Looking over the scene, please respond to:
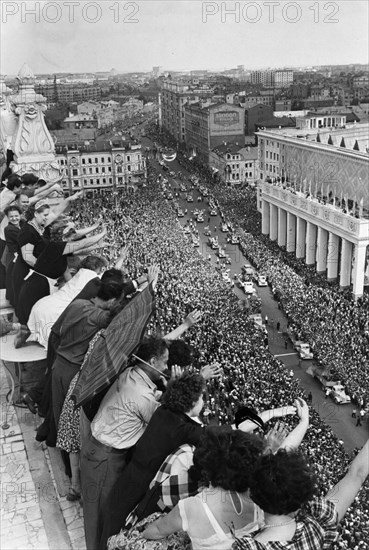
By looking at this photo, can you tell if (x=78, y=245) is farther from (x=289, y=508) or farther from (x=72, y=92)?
(x=72, y=92)

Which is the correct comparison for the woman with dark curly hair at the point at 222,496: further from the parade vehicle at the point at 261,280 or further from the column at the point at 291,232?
the column at the point at 291,232

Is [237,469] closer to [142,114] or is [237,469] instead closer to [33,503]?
[33,503]

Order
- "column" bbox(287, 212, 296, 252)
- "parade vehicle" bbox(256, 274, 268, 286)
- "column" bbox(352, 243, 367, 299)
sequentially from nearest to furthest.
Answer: "parade vehicle" bbox(256, 274, 268, 286), "column" bbox(352, 243, 367, 299), "column" bbox(287, 212, 296, 252)

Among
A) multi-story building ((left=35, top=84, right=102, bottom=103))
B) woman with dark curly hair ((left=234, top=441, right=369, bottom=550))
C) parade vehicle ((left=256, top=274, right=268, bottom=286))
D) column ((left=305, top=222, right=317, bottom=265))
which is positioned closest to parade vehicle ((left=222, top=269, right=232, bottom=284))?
parade vehicle ((left=256, top=274, right=268, bottom=286))

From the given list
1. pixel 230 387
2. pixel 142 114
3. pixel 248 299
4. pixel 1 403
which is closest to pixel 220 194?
pixel 248 299

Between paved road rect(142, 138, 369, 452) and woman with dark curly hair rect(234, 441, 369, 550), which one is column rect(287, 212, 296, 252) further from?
woman with dark curly hair rect(234, 441, 369, 550)

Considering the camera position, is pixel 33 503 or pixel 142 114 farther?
pixel 142 114

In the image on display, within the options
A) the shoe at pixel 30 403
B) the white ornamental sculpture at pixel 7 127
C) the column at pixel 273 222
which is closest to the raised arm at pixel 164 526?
the shoe at pixel 30 403
